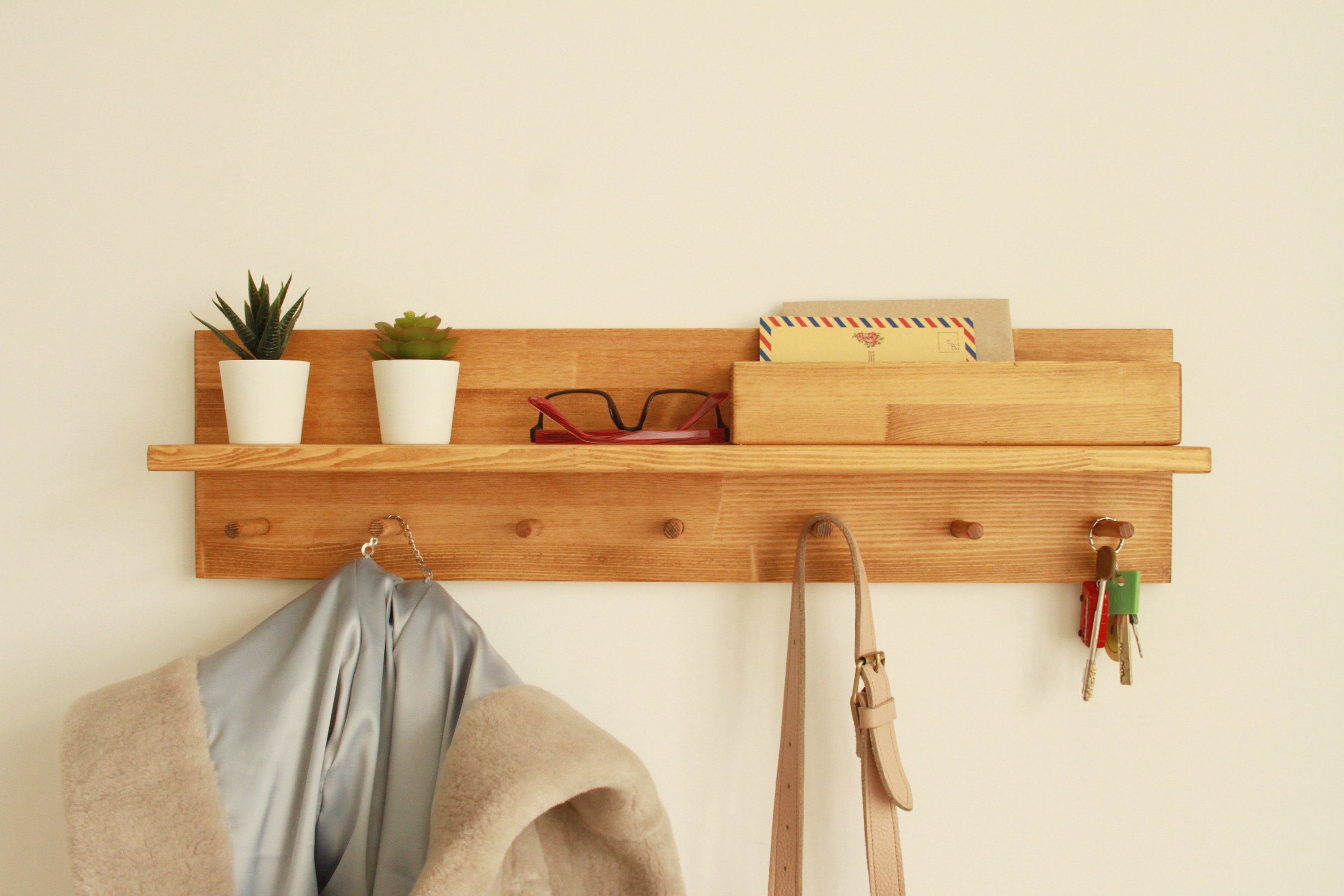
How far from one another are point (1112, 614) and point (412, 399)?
772mm

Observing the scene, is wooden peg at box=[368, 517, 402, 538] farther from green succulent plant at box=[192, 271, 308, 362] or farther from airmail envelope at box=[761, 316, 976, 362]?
airmail envelope at box=[761, 316, 976, 362]

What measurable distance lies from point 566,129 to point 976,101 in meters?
0.48

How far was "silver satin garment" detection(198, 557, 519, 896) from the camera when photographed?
0.68m

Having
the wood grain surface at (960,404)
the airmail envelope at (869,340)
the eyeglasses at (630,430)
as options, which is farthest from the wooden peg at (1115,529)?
the eyeglasses at (630,430)

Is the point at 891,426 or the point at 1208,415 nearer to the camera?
the point at 891,426

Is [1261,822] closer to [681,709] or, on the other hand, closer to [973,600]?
[973,600]

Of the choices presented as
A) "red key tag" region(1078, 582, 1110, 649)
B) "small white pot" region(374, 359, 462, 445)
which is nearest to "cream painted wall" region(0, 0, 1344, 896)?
"red key tag" region(1078, 582, 1110, 649)

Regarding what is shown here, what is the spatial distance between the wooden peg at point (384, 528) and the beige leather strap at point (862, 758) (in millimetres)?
452

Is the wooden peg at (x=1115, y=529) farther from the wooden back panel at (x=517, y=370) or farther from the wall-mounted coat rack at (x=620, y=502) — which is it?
the wooden back panel at (x=517, y=370)

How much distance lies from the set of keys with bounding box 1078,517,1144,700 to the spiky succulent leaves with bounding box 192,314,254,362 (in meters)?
0.92

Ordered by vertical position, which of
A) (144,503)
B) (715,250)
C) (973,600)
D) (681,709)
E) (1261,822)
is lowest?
(1261,822)

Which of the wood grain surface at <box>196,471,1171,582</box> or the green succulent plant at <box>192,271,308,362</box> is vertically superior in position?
the green succulent plant at <box>192,271,308,362</box>

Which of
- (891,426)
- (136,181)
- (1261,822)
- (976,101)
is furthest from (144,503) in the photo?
(1261,822)

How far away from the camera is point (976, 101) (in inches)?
32.4
